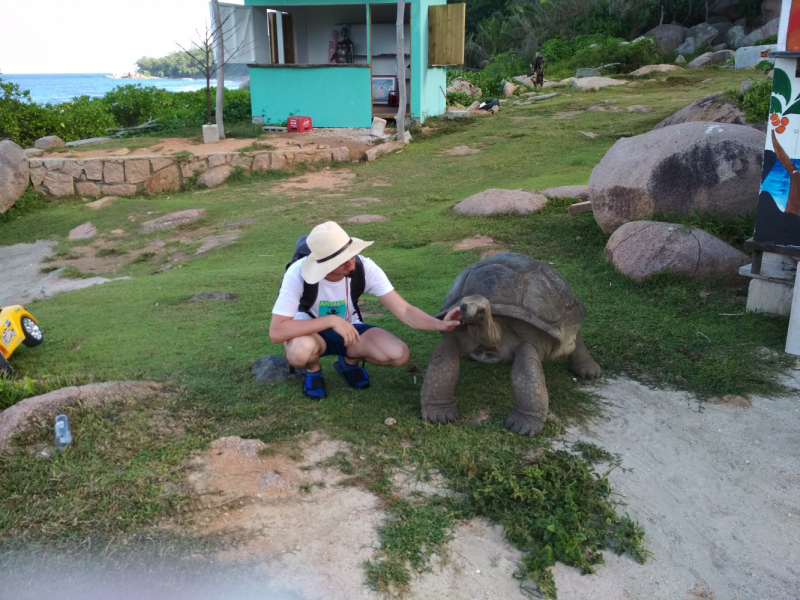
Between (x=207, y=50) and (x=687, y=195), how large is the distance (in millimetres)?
12296

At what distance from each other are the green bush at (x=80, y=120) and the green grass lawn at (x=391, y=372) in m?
6.57

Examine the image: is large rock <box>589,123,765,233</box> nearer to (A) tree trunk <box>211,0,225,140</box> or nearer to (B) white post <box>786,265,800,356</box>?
(B) white post <box>786,265,800,356</box>

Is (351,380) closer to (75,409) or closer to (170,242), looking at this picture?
(75,409)

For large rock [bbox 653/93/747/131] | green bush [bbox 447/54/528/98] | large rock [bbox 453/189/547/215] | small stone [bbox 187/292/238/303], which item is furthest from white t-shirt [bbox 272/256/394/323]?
green bush [bbox 447/54/528/98]

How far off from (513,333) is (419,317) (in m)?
0.59

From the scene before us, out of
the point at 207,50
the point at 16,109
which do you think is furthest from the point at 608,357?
the point at 16,109

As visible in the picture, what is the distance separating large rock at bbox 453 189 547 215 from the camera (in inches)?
356

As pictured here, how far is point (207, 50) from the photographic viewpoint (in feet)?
51.2

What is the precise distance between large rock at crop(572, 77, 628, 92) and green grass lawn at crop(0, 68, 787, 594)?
43.0 feet

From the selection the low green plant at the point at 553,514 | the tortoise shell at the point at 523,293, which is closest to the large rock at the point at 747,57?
the tortoise shell at the point at 523,293

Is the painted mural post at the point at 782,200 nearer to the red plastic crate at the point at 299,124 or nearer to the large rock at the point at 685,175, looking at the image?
the large rock at the point at 685,175

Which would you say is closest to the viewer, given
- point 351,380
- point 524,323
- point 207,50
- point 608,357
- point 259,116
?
point 524,323

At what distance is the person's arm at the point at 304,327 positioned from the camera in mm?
3932

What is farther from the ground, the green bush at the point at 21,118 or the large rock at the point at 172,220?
the green bush at the point at 21,118
